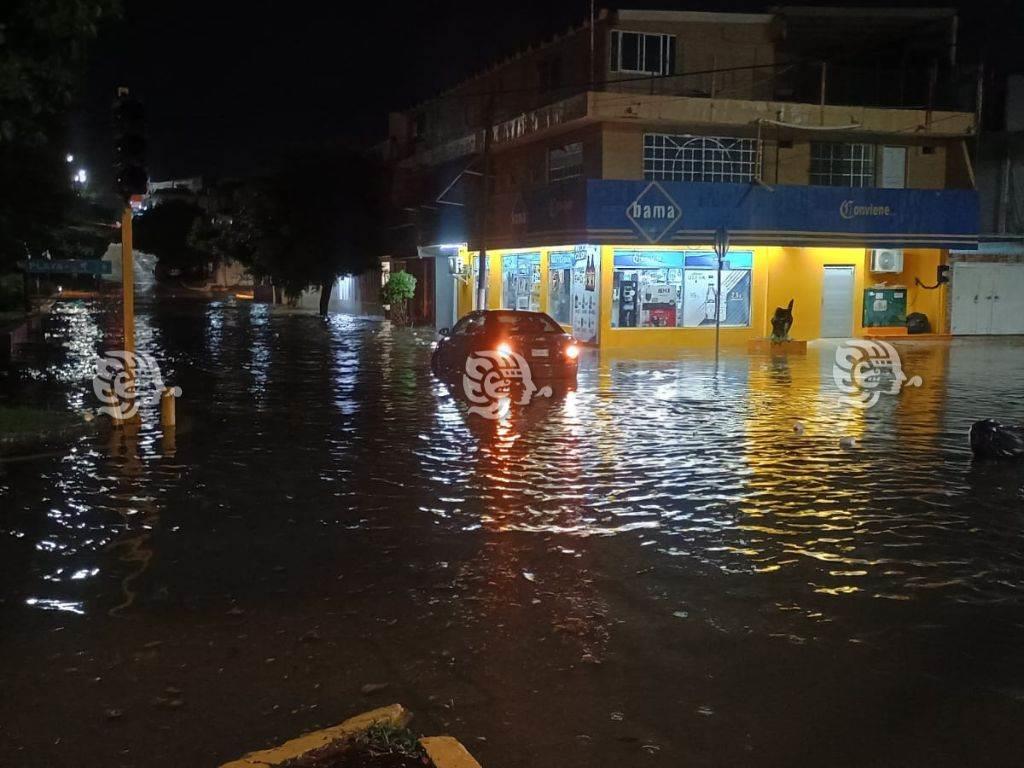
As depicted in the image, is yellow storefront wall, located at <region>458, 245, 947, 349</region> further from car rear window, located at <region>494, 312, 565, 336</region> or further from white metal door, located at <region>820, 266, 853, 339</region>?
car rear window, located at <region>494, 312, 565, 336</region>

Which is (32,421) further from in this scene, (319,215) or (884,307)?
(319,215)

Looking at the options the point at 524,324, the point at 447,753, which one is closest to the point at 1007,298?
the point at 524,324

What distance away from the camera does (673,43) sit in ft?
102

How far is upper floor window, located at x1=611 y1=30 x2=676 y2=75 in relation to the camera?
30859mm

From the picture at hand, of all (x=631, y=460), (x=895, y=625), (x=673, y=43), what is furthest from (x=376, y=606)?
(x=673, y=43)

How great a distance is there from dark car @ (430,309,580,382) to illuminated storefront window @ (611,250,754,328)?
1009 centimetres

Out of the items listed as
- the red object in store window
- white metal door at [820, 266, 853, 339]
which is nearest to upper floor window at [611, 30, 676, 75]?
the red object in store window

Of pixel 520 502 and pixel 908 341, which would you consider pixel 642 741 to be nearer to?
pixel 520 502

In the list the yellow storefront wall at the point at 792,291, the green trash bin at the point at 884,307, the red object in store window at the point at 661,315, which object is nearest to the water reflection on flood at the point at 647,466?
the yellow storefront wall at the point at 792,291

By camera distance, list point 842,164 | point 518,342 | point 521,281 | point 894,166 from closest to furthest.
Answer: point 518,342 → point 842,164 → point 894,166 → point 521,281

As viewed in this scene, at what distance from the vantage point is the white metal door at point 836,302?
108 ft

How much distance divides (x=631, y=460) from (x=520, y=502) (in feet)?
8.51

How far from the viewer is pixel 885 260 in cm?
3259

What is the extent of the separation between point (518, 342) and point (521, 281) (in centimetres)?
1646
